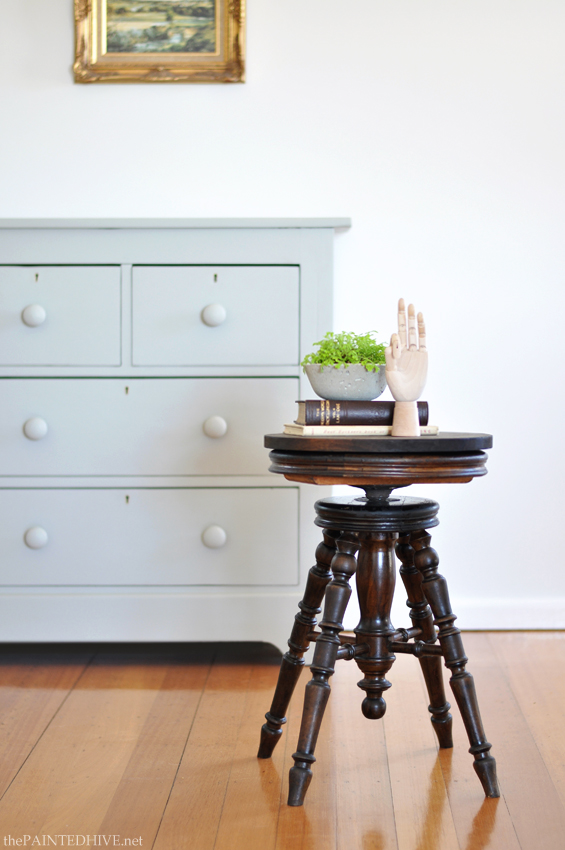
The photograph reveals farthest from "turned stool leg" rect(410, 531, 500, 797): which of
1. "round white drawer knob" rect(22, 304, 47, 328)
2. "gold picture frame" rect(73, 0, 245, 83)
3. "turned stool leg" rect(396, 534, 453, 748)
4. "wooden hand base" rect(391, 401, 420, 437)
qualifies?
"gold picture frame" rect(73, 0, 245, 83)

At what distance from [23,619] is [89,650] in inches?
10.1

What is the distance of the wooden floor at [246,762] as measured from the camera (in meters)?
1.17

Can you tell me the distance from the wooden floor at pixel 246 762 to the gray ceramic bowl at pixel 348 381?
2.22ft

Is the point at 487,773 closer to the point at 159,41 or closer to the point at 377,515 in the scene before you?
the point at 377,515

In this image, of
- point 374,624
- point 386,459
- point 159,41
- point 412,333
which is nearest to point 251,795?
point 374,624

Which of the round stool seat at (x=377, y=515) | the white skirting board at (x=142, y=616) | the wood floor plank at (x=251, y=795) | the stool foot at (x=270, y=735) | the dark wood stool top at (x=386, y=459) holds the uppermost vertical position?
the dark wood stool top at (x=386, y=459)

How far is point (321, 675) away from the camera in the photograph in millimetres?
1260

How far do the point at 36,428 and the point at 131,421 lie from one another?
0.23 metres

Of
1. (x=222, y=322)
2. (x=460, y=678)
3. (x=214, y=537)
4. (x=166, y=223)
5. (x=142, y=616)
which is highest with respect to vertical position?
(x=166, y=223)

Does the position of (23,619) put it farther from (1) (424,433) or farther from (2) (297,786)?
(1) (424,433)

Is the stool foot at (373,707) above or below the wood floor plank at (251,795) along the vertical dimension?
above

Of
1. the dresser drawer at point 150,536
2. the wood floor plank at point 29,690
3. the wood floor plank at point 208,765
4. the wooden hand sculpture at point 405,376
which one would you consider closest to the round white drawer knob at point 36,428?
the dresser drawer at point 150,536

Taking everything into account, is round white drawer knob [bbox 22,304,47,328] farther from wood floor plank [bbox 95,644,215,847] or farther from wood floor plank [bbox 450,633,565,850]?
wood floor plank [bbox 450,633,565,850]

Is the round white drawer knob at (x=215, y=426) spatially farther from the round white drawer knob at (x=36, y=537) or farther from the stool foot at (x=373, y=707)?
the stool foot at (x=373, y=707)
